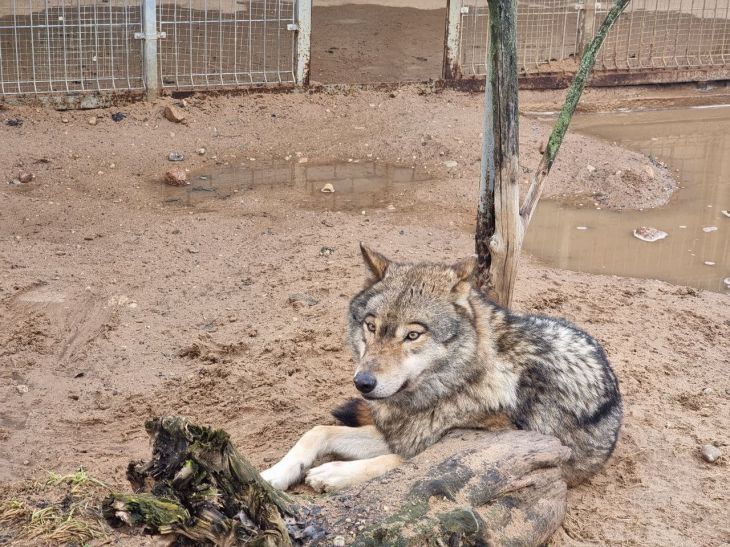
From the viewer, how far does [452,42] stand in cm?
1185

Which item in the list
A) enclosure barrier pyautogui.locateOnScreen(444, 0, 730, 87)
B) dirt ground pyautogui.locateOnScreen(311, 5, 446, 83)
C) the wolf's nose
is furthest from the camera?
dirt ground pyautogui.locateOnScreen(311, 5, 446, 83)

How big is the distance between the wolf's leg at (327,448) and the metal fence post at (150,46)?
6879 millimetres

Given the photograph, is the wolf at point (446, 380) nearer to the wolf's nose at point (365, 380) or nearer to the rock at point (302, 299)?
the wolf's nose at point (365, 380)

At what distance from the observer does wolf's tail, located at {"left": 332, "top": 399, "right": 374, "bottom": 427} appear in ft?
17.4

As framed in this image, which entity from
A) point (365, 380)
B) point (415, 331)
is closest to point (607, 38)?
point (415, 331)

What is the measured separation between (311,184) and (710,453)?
5.31 metres

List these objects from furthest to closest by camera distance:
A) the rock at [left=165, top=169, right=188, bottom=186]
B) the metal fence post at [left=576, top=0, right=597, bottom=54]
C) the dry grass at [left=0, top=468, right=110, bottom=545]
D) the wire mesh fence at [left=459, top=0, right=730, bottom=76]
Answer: the wire mesh fence at [left=459, top=0, right=730, bottom=76] → the metal fence post at [left=576, top=0, right=597, bottom=54] → the rock at [left=165, top=169, right=188, bottom=186] → the dry grass at [left=0, top=468, right=110, bottom=545]

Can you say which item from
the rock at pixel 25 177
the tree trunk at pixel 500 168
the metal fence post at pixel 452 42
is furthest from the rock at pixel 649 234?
the rock at pixel 25 177

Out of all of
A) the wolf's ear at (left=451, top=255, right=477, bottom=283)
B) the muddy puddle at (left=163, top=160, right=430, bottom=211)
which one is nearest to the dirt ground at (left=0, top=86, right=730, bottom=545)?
the muddy puddle at (left=163, top=160, right=430, bottom=211)

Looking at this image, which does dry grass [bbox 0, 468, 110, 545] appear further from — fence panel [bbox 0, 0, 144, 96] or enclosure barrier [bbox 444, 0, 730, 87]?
enclosure barrier [bbox 444, 0, 730, 87]

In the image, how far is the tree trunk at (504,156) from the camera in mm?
5996

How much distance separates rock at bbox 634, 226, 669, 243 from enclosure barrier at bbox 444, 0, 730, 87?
3927 mm

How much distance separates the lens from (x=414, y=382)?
15.5ft

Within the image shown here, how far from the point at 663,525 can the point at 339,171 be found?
6.05 m
